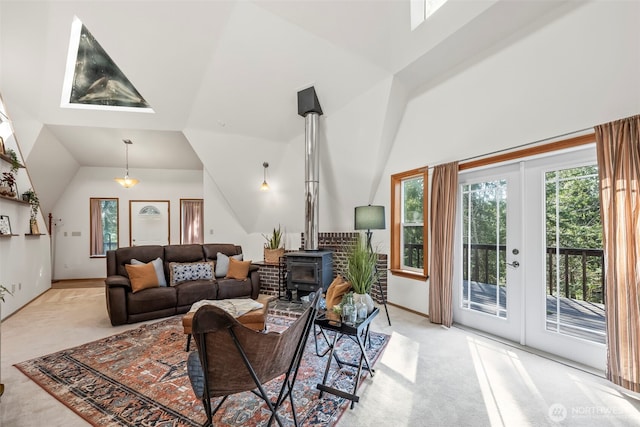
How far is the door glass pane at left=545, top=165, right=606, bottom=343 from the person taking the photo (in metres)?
2.55

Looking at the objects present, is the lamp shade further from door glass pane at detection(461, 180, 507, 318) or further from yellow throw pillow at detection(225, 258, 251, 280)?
yellow throw pillow at detection(225, 258, 251, 280)

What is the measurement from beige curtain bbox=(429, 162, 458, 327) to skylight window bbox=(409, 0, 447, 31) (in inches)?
65.4

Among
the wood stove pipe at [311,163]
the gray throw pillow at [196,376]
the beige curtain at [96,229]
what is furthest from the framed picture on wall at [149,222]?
the gray throw pillow at [196,376]

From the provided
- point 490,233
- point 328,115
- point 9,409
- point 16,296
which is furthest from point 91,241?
point 490,233

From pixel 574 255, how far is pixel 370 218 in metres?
2.24

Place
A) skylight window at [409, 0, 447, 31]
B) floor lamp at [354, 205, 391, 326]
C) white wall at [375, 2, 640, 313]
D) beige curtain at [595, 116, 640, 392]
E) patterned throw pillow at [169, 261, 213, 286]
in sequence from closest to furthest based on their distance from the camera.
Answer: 1. beige curtain at [595, 116, 640, 392]
2. white wall at [375, 2, 640, 313]
3. skylight window at [409, 0, 447, 31]
4. floor lamp at [354, 205, 391, 326]
5. patterned throw pillow at [169, 261, 213, 286]

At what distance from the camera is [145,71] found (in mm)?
4195

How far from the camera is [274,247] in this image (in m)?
5.95

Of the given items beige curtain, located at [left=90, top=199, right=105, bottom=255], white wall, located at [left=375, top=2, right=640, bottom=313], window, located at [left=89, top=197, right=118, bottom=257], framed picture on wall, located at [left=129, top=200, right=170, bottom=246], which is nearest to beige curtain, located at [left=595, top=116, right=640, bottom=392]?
white wall, located at [left=375, top=2, right=640, bottom=313]

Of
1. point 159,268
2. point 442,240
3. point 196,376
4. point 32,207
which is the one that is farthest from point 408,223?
point 32,207

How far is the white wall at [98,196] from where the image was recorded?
675cm

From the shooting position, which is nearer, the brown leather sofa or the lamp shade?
the brown leather sofa

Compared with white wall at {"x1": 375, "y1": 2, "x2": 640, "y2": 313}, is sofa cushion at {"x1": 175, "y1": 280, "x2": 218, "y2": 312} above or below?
below

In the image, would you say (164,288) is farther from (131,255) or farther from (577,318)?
(577,318)
